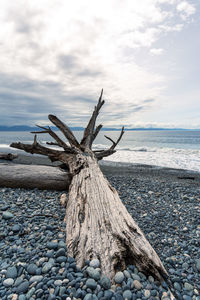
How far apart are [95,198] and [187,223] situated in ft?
7.07

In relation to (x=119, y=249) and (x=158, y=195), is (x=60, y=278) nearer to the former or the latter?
(x=119, y=249)

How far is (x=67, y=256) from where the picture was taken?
7.45 feet

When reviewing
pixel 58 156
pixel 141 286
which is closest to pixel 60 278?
pixel 141 286

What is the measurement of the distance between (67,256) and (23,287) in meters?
0.59

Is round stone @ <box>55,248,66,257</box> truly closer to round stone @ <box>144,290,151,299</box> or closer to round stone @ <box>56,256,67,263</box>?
round stone @ <box>56,256,67,263</box>

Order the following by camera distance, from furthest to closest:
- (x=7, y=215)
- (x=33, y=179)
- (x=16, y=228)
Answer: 1. (x=33, y=179)
2. (x=7, y=215)
3. (x=16, y=228)

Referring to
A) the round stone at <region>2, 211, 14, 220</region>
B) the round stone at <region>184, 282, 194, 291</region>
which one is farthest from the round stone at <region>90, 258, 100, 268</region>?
the round stone at <region>2, 211, 14, 220</region>

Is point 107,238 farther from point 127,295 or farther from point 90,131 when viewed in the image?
point 90,131

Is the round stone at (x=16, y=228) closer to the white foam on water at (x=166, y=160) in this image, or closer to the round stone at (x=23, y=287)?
the round stone at (x=23, y=287)

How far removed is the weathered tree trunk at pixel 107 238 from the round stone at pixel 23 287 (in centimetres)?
60

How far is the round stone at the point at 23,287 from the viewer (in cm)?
179

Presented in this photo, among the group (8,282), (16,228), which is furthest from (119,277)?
(16,228)

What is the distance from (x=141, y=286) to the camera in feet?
6.36

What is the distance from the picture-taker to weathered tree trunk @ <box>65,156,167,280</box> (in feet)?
6.94
